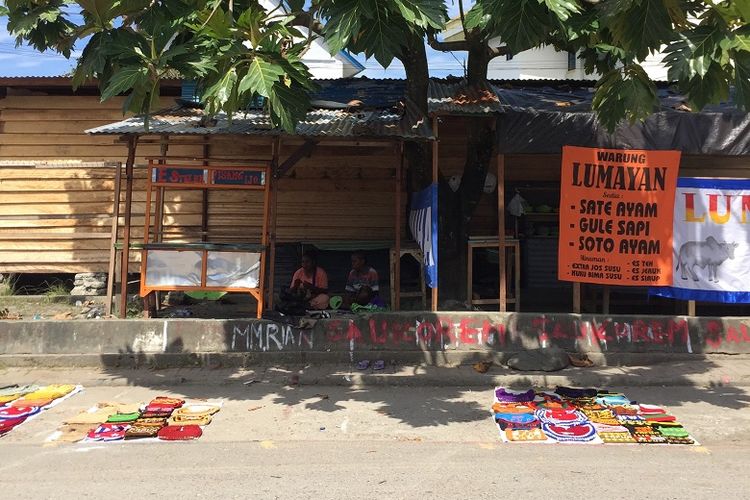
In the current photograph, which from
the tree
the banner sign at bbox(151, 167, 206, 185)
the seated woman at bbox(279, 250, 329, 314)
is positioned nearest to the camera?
the tree

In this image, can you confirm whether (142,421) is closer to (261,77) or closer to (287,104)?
(287,104)

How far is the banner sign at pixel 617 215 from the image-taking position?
7.53 metres

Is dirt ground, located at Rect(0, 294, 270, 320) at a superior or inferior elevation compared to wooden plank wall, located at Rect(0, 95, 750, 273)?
inferior

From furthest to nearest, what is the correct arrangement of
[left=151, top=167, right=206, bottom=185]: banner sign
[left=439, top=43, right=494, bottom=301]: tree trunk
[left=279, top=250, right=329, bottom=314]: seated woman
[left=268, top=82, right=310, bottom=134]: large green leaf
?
[left=279, top=250, right=329, bottom=314]: seated woman, [left=439, top=43, right=494, bottom=301]: tree trunk, [left=151, top=167, right=206, bottom=185]: banner sign, [left=268, top=82, right=310, bottom=134]: large green leaf

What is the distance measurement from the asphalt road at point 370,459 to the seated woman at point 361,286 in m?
2.79

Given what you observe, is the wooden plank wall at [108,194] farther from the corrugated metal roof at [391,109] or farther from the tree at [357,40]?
the tree at [357,40]

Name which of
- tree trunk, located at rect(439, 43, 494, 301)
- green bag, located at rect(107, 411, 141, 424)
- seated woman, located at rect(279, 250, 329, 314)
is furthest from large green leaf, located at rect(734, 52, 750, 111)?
green bag, located at rect(107, 411, 141, 424)

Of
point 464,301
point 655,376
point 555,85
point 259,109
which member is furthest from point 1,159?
point 655,376

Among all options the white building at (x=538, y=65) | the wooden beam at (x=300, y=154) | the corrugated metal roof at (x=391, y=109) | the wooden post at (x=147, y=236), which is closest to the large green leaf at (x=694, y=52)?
the corrugated metal roof at (x=391, y=109)

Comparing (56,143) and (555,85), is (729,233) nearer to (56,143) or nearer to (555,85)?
(555,85)

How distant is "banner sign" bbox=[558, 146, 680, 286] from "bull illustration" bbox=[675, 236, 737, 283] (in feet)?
0.81

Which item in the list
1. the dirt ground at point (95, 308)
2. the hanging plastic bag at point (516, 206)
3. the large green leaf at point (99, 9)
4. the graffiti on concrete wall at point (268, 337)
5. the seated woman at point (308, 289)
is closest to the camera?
the large green leaf at point (99, 9)

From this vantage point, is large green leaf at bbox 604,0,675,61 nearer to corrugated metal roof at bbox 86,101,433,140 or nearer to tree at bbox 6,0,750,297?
tree at bbox 6,0,750,297

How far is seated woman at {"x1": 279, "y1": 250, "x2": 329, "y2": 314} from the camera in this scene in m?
8.34
